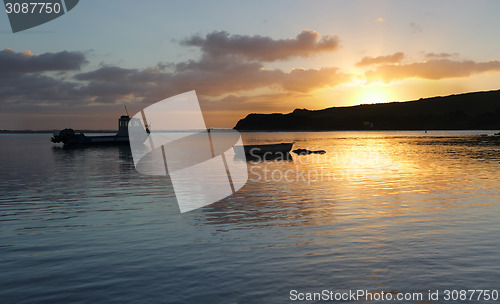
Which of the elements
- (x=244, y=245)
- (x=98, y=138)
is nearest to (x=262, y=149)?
(x=244, y=245)

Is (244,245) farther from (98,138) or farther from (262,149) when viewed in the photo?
(98,138)

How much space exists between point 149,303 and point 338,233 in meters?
7.83

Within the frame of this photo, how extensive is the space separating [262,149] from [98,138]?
51917 mm

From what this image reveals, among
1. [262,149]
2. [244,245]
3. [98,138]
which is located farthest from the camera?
[98,138]

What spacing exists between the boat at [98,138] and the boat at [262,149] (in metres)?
43.3

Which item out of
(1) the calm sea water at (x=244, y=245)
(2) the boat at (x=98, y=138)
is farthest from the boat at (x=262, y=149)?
(2) the boat at (x=98, y=138)

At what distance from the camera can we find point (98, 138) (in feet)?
314

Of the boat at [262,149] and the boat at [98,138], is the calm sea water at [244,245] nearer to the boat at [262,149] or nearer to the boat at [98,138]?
the boat at [262,149]

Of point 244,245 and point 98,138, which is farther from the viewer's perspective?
point 98,138

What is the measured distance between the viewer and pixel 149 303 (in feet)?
27.6

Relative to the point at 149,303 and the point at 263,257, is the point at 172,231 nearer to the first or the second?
the point at 263,257

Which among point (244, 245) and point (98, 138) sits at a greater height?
point (98, 138)

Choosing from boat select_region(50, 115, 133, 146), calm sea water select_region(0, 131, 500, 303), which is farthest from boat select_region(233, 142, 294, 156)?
boat select_region(50, 115, 133, 146)

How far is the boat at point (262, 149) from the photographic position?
56.3 meters
